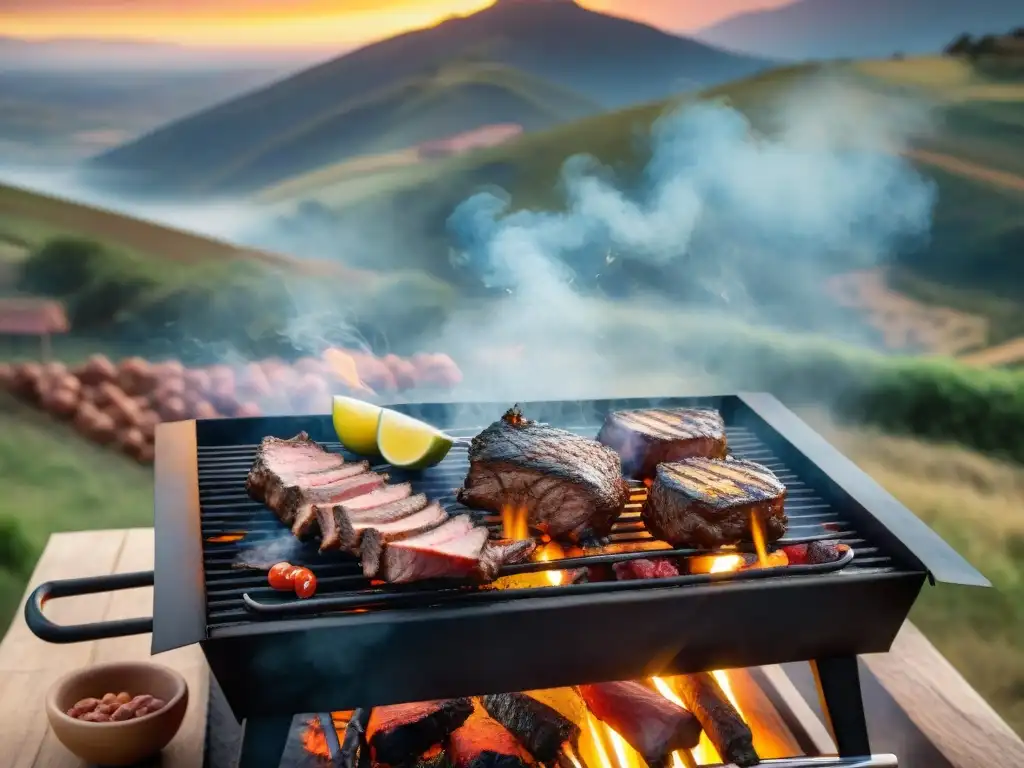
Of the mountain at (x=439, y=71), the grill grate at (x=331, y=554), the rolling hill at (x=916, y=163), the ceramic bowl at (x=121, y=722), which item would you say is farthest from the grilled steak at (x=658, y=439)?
the mountain at (x=439, y=71)

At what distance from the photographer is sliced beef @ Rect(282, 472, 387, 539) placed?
2.67 m

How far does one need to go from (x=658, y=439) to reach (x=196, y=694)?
2.01 metres

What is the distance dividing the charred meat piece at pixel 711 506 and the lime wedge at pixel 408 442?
0.73 metres

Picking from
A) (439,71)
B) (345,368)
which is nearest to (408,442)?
(345,368)

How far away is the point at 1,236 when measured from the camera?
19.6 feet

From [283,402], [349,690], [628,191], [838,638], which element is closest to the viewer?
[349,690]

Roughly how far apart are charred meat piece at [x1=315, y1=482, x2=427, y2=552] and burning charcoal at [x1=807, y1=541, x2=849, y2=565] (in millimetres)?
1191

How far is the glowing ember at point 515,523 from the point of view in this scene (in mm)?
2795

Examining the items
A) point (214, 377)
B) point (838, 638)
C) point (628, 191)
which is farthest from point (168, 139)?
point (838, 638)

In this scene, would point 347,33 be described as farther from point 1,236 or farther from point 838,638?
point 838,638

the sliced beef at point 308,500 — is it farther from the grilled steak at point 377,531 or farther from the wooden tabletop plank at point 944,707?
the wooden tabletop plank at point 944,707

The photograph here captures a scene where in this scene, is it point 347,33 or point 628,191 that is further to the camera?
point 628,191

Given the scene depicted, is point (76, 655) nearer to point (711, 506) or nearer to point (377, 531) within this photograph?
point (377, 531)

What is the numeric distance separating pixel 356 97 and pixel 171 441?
3.98 m
